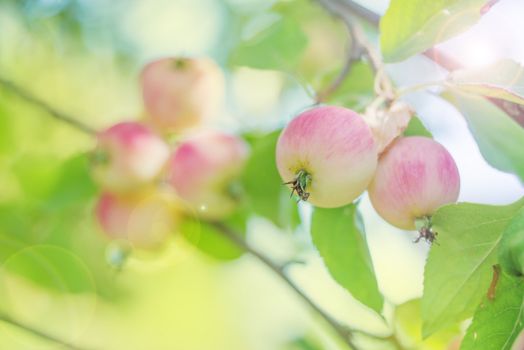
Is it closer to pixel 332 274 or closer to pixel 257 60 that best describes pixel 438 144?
pixel 332 274

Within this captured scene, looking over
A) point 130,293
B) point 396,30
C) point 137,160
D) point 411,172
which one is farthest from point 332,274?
point 130,293

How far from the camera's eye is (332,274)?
1.19 meters

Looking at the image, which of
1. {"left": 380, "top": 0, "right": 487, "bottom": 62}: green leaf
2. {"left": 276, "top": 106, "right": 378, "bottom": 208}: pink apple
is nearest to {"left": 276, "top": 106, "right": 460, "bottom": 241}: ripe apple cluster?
{"left": 276, "top": 106, "right": 378, "bottom": 208}: pink apple

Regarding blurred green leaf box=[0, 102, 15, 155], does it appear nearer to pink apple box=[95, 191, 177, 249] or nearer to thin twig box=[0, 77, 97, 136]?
thin twig box=[0, 77, 97, 136]

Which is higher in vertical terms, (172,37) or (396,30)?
(396,30)

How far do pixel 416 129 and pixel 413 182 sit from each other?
130 mm

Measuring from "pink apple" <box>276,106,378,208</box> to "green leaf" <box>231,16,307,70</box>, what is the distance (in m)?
0.39

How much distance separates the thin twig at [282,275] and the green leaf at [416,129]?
398 millimetres

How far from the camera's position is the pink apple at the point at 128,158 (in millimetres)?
1521

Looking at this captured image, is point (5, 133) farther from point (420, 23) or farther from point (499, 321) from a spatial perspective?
point (499, 321)

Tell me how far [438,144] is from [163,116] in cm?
69

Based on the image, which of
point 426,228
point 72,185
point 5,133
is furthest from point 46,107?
point 426,228

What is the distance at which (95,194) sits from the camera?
1.74m

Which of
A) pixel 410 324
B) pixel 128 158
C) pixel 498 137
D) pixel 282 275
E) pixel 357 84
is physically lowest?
pixel 410 324
